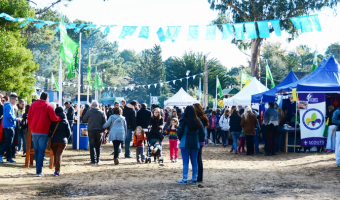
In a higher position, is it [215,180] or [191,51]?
Answer: [191,51]

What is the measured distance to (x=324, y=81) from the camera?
1512 cm

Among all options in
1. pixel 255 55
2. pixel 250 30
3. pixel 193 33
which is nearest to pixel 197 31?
pixel 193 33

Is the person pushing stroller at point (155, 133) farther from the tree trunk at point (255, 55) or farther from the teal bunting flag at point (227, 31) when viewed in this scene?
the tree trunk at point (255, 55)

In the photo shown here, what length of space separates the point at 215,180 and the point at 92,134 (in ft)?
13.8

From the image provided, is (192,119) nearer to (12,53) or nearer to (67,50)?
(67,50)

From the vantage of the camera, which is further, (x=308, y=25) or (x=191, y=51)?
(x=191, y=51)

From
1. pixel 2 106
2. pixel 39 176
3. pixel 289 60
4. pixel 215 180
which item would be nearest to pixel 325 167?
pixel 215 180

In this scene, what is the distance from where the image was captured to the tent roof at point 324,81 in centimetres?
1471

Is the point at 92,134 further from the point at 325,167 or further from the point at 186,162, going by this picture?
the point at 325,167

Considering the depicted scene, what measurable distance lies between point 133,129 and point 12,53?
858 cm

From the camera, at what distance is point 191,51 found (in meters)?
70.6

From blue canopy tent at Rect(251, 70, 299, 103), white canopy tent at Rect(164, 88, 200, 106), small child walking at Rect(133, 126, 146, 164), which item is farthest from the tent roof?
white canopy tent at Rect(164, 88, 200, 106)

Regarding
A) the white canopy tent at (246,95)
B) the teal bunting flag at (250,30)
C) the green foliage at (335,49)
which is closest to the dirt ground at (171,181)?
the teal bunting flag at (250,30)

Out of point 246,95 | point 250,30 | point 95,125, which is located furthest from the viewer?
point 246,95
